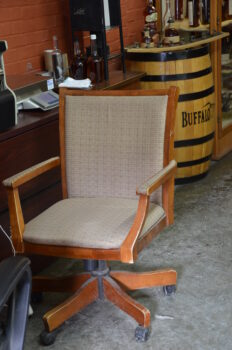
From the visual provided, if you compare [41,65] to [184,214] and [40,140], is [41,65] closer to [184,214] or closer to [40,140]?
[40,140]

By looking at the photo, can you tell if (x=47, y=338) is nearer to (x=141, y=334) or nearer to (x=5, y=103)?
(x=141, y=334)

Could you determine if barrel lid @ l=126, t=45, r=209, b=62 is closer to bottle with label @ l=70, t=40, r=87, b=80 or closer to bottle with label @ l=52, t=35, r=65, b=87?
bottle with label @ l=70, t=40, r=87, b=80

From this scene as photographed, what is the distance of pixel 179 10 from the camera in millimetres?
4477

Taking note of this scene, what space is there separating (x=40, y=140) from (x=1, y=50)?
485mm

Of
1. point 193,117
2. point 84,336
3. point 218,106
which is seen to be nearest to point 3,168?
point 84,336

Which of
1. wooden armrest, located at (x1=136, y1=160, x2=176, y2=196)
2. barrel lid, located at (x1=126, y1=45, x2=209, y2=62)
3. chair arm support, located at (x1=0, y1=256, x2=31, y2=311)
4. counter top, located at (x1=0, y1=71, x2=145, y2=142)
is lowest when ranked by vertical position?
wooden armrest, located at (x1=136, y1=160, x2=176, y2=196)

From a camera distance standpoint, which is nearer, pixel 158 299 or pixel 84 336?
pixel 84 336

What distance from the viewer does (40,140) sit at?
9.34 feet

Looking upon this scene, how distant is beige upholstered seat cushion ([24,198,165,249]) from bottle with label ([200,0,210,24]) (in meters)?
2.37

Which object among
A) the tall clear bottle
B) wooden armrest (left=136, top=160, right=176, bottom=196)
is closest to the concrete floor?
wooden armrest (left=136, top=160, right=176, bottom=196)

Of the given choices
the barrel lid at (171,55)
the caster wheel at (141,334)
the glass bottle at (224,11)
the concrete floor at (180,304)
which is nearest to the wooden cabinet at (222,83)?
the glass bottle at (224,11)

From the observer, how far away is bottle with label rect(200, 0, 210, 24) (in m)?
4.50

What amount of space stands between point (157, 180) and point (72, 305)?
684mm

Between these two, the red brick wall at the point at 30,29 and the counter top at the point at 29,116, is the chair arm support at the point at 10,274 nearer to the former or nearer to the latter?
the counter top at the point at 29,116
